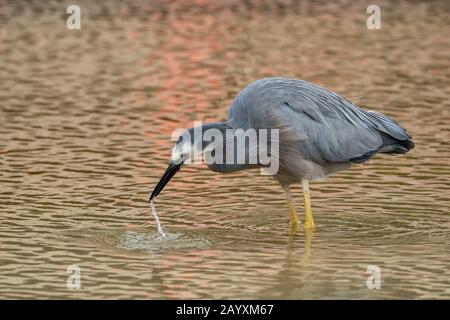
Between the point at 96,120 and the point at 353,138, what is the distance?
18.3ft

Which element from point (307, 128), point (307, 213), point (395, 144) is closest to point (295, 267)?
point (307, 213)

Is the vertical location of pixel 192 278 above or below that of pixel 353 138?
below

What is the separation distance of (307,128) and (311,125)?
8 centimetres

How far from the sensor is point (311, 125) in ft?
37.3

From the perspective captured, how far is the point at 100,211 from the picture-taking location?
39.0 ft

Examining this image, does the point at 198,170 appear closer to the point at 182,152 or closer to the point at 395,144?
the point at 395,144

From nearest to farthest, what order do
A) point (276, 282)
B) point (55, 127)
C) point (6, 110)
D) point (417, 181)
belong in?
point (276, 282) → point (417, 181) → point (55, 127) → point (6, 110)

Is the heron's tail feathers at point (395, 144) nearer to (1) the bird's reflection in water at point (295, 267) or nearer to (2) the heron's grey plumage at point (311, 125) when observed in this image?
Answer: (2) the heron's grey plumage at point (311, 125)

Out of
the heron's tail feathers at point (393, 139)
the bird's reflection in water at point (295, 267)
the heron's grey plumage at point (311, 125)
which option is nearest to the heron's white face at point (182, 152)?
the heron's grey plumage at point (311, 125)

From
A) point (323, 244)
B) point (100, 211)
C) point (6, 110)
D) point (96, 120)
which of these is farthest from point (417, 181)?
point (6, 110)

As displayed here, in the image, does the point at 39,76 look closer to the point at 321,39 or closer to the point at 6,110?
the point at 6,110

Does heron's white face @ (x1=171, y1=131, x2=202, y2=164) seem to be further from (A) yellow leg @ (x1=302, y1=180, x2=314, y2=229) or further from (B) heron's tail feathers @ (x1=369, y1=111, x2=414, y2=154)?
(B) heron's tail feathers @ (x1=369, y1=111, x2=414, y2=154)

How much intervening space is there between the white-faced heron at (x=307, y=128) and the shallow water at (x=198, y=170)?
0.58 m

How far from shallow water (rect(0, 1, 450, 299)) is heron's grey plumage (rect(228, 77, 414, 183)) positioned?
2.01 ft
